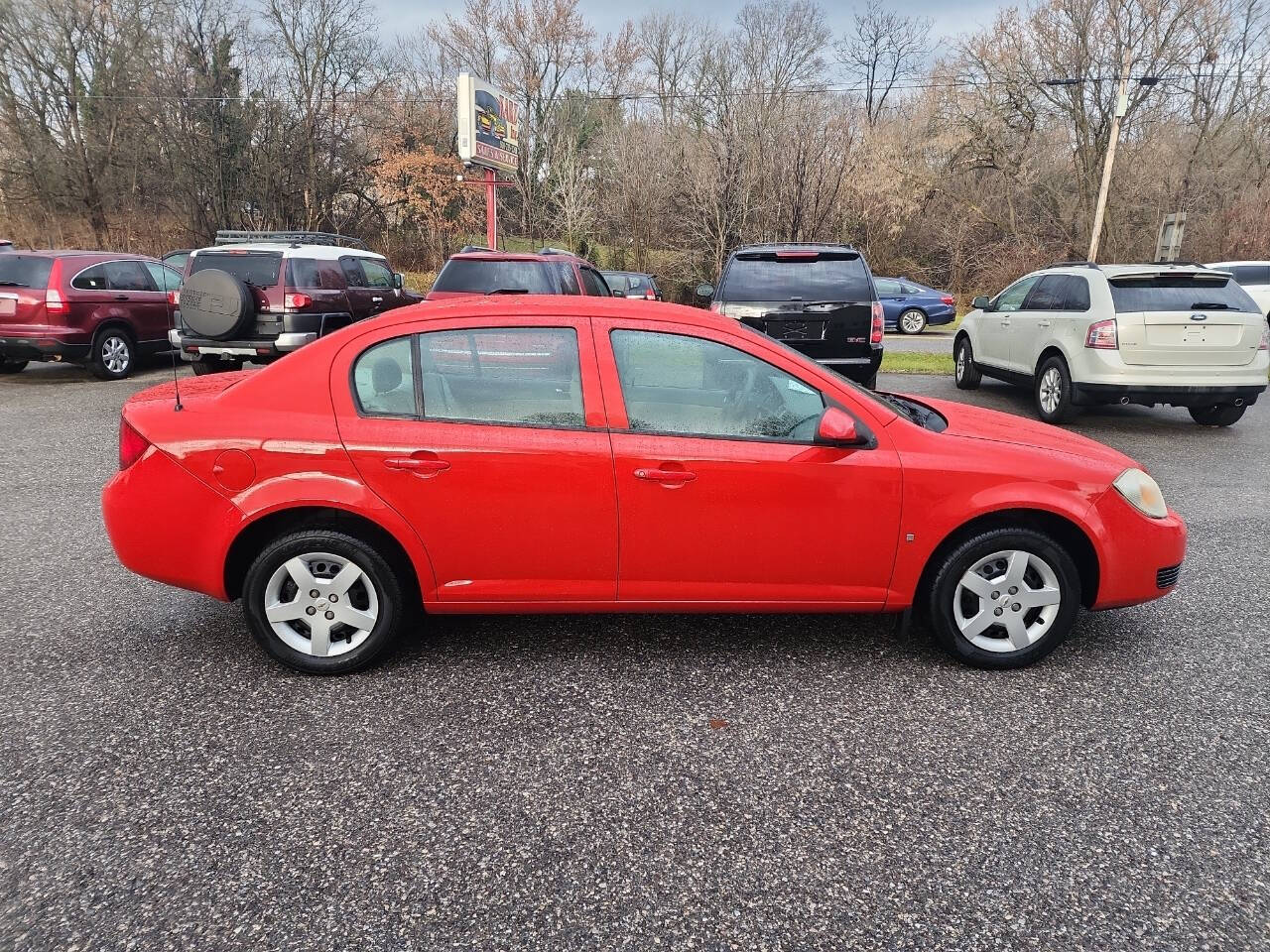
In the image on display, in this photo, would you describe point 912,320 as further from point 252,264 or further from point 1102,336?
point 252,264

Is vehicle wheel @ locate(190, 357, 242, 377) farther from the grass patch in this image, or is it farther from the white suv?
the white suv

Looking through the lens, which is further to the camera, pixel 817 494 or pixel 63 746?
pixel 817 494

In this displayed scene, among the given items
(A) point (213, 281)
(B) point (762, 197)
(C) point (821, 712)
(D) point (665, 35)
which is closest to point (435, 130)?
(D) point (665, 35)

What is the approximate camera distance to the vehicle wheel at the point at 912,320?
23.5 meters

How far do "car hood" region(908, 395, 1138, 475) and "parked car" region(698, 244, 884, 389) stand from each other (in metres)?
4.02

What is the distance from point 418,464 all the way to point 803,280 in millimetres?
5811

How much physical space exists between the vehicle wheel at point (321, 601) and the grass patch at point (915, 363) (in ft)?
36.7

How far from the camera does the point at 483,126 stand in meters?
20.8

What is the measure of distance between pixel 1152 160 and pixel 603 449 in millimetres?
34110

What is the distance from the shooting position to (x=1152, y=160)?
29.3 meters

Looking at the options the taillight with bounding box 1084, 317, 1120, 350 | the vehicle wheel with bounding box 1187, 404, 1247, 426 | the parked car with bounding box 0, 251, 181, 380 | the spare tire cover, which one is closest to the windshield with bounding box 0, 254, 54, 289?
the parked car with bounding box 0, 251, 181, 380

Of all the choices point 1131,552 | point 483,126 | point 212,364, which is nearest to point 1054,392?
point 1131,552

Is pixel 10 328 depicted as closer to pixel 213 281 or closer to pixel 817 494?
pixel 213 281

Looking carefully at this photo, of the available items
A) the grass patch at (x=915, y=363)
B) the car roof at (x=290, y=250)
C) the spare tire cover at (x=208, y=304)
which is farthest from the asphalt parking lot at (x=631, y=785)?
the grass patch at (x=915, y=363)
